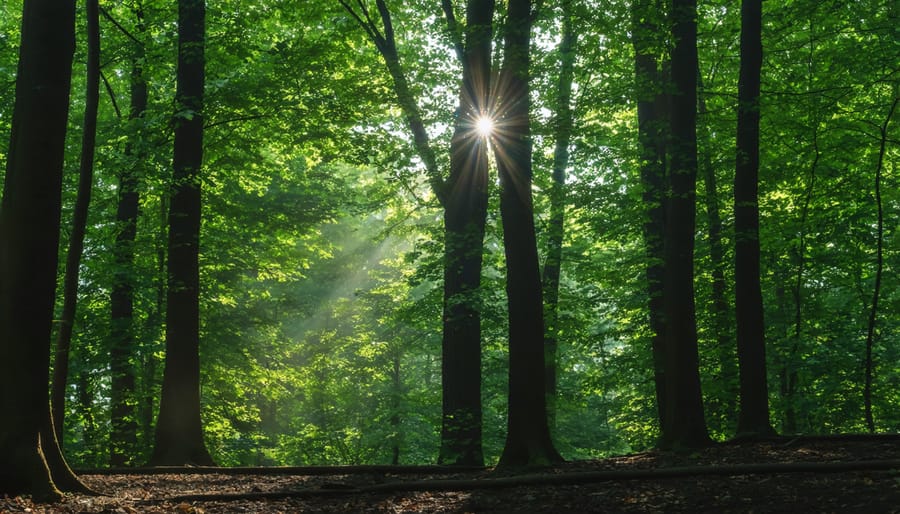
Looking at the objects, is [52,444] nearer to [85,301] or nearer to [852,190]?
[85,301]

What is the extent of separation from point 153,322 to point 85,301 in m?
1.64

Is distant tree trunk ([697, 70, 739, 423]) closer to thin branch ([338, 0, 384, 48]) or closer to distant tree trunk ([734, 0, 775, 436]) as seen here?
distant tree trunk ([734, 0, 775, 436])

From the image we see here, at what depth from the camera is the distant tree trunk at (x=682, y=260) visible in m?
11.0

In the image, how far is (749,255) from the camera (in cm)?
1185

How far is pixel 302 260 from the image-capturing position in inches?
804

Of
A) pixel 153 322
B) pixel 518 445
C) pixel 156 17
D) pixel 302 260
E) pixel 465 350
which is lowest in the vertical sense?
pixel 518 445

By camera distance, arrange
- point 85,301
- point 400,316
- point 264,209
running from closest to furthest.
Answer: point 400,316 < point 85,301 < point 264,209

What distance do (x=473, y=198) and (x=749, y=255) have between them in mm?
4824

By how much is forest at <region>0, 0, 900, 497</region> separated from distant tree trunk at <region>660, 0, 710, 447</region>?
0.14ft

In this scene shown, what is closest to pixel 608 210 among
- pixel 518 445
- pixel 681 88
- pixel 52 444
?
pixel 681 88

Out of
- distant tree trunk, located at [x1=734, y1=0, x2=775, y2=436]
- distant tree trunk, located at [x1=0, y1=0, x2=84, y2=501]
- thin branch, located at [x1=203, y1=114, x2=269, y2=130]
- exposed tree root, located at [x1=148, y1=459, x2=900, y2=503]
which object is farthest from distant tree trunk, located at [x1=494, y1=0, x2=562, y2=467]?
distant tree trunk, located at [x1=0, y1=0, x2=84, y2=501]

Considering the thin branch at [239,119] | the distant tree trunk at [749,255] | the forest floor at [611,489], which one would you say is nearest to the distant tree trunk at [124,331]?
the thin branch at [239,119]

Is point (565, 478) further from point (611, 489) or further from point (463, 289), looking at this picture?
point (463, 289)

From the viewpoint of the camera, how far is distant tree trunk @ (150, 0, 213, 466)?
13.2 meters
